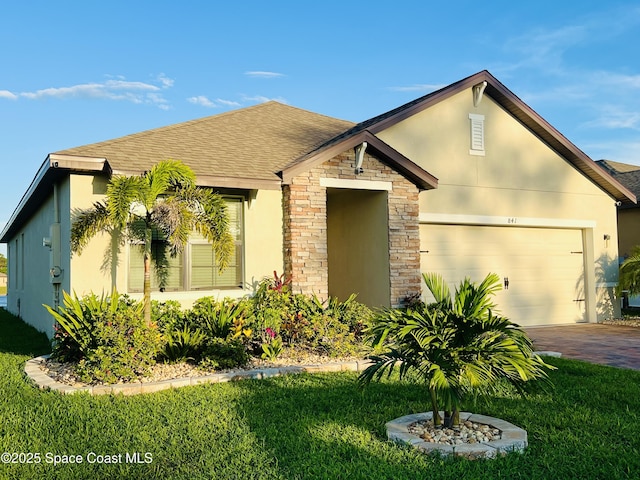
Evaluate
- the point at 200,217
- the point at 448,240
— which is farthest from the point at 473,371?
the point at 448,240

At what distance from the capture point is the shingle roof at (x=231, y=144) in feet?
31.0

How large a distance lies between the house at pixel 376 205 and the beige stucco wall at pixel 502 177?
37 millimetres

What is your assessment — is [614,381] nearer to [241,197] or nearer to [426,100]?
[241,197]

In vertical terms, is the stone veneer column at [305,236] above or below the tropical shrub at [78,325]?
above

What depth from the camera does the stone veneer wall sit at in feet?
33.8

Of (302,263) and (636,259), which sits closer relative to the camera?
(302,263)

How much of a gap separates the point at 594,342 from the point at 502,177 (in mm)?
4774

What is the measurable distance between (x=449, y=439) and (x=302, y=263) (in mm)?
5923

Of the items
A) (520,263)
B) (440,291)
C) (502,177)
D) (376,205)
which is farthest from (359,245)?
(440,291)

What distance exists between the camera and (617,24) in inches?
561

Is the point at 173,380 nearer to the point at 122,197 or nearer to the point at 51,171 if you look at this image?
the point at 122,197

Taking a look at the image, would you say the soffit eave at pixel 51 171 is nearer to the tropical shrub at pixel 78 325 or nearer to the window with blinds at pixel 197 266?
the window with blinds at pixel 197 266

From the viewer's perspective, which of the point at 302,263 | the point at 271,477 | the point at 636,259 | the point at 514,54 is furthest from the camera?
the point at 514,54

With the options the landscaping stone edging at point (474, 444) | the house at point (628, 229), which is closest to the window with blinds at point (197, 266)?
the landscaping stone edging at point (474, 444)
